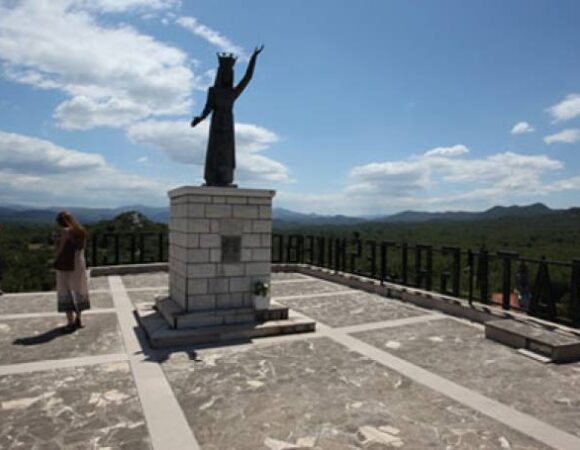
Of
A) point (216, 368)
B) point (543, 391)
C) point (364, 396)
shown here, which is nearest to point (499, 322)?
point (543, 391)

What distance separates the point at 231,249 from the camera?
293 inches

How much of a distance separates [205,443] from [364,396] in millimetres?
1702

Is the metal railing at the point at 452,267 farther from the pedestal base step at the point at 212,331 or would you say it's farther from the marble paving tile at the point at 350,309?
the pedestal base step at the point at 212,331

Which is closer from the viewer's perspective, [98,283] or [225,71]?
[225,71]

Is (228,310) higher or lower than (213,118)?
lower

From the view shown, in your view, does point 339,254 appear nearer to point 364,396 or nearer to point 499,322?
point 499,322

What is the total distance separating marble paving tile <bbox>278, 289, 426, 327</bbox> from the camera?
26.0ft

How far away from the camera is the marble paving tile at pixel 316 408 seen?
12.2 ft

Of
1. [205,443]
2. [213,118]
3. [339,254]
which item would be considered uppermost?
[213,118]

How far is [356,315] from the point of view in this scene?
26.9 feet

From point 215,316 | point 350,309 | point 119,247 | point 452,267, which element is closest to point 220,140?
point 215,316

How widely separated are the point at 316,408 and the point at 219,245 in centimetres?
357

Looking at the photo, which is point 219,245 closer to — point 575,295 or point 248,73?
point 248,73

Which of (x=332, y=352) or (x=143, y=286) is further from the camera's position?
(x=143, y=286)
